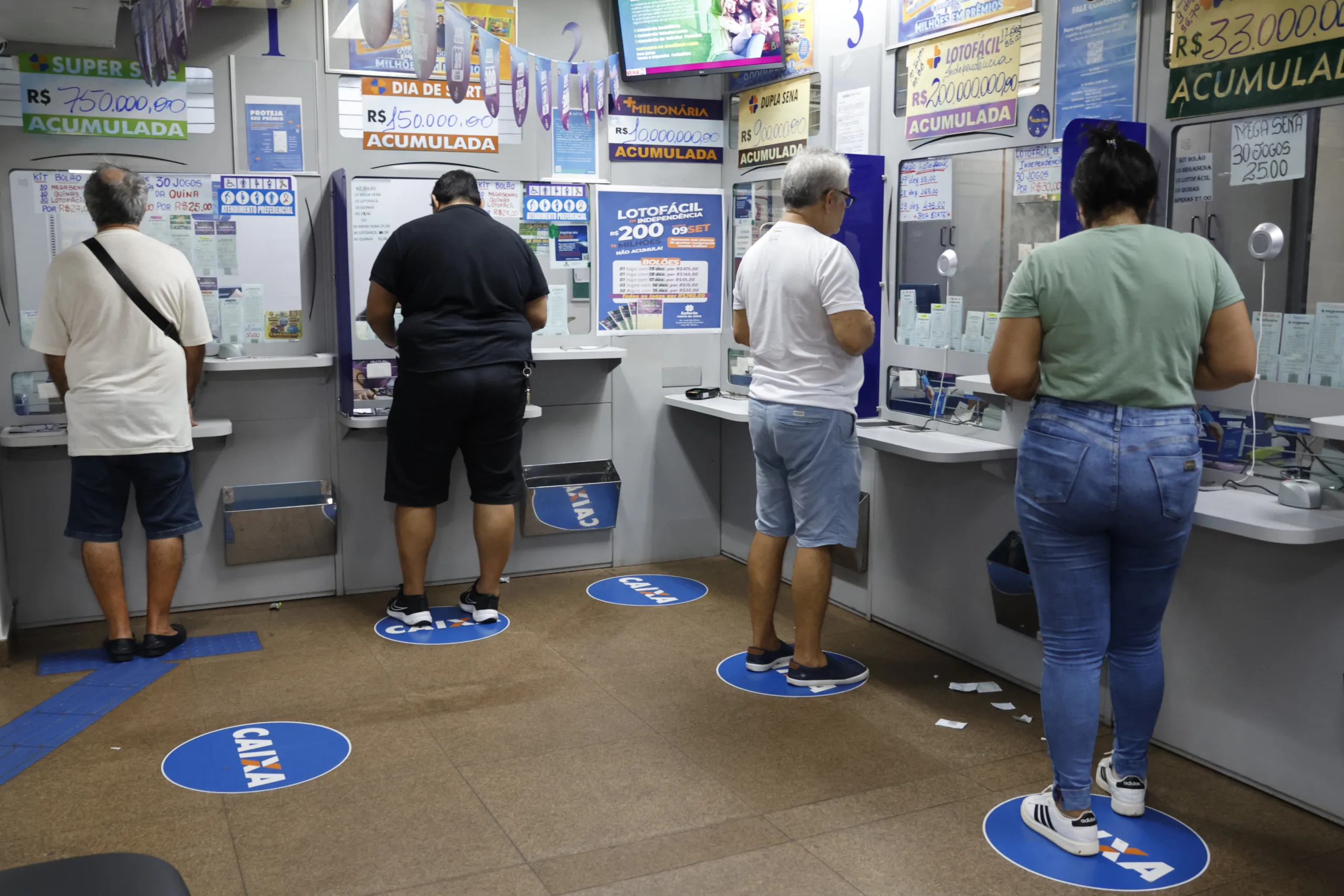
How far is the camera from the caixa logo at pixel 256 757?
305 centimetres

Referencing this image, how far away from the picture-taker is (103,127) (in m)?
4.30

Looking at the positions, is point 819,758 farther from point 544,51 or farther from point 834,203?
point 544,51

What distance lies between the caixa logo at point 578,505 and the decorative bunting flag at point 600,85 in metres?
1.67

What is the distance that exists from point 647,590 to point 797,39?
7.79 feet

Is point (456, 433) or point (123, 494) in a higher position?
point (456, 433)

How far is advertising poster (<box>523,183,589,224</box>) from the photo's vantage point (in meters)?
4.99

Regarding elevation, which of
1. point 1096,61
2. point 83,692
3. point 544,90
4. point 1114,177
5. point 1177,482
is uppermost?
point 544,90

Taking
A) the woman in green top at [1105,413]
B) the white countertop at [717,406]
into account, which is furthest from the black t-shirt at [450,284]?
the woman in green top at [1105,413]

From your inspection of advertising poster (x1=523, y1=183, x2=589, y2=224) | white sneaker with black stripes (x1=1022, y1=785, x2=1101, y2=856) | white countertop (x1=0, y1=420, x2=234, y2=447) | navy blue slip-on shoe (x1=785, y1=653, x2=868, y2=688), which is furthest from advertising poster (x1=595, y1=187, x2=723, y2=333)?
white sneaker with black stripes (x1=1022, y1=785, x2=1101, y2=856)

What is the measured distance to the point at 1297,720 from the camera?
2879 mm

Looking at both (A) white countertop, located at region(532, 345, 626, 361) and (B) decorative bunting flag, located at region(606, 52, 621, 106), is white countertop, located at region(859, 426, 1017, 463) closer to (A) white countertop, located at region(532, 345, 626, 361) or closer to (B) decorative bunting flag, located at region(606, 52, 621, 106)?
(A) white countertop, located at region(532, 345, 626, 361)

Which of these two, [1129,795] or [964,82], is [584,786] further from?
[964,82]

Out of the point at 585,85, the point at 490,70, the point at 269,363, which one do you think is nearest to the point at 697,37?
the point at 585,85

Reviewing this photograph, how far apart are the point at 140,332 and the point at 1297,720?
11.9ft
